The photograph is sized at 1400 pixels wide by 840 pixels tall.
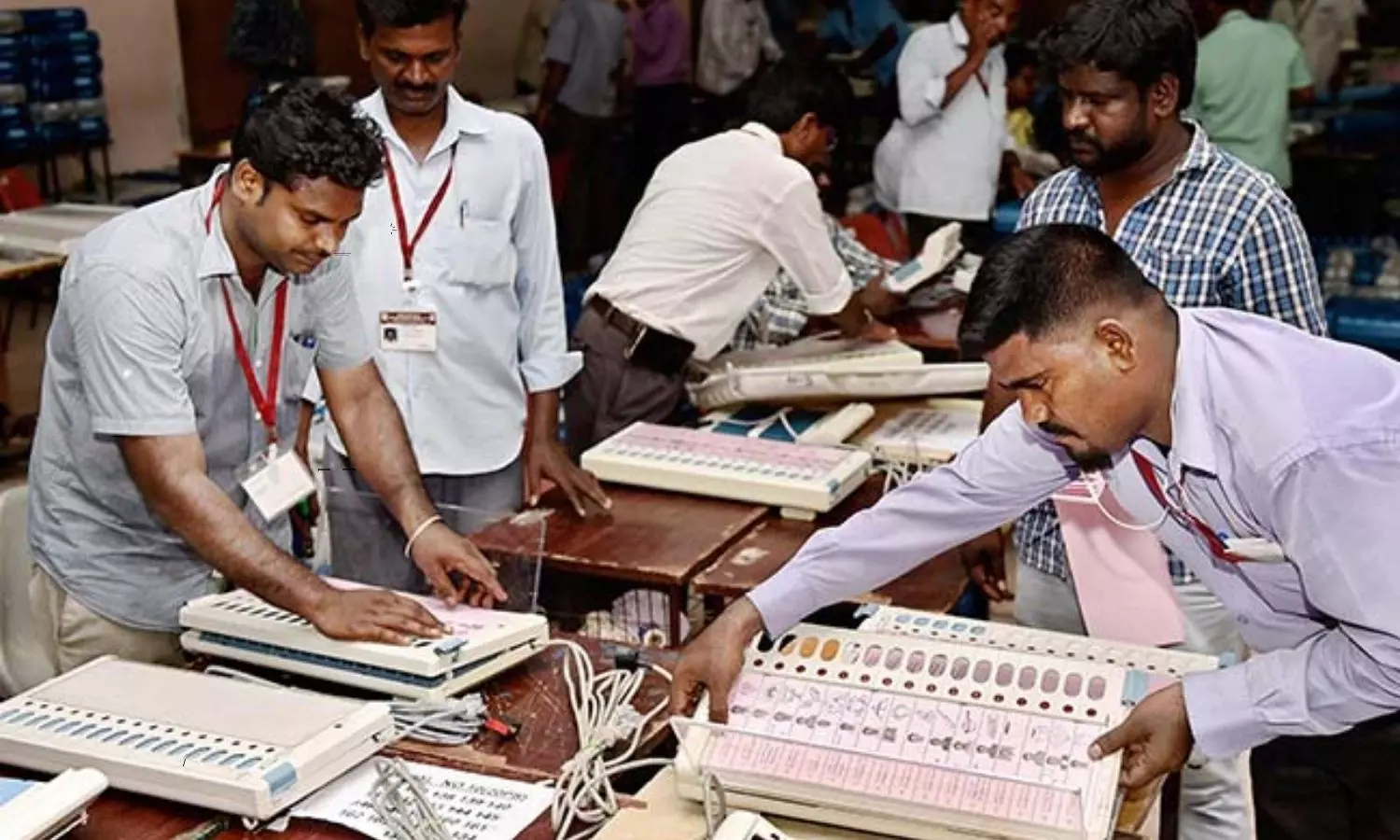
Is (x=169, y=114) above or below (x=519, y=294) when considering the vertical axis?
below

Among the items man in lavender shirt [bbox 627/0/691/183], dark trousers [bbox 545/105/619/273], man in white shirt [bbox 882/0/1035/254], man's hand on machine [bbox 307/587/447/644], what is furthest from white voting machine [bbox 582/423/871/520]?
man in lavender shirt [bbox 627/0/691/183]

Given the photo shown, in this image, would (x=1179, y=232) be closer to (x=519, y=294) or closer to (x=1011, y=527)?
(x=1011, y=527)

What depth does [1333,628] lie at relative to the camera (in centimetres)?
163

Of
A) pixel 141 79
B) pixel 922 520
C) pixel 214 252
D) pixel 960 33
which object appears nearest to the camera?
pixel 922 520

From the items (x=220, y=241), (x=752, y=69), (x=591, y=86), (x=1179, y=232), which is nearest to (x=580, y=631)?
(x=220, y=241)

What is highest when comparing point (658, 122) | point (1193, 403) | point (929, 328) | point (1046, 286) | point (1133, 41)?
point (1133, 41)

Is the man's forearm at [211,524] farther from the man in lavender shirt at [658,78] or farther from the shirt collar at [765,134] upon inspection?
the man in lavender shirt at [658,78]

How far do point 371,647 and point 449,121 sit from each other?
3.52 feet

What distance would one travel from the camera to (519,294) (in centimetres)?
281

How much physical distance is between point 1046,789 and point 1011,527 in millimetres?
1211

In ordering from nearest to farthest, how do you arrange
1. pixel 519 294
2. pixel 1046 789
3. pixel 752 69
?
pixel 1046 789 → pixel 519 294 → pixel 752 69

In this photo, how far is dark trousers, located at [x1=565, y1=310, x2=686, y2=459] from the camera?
3.31 meters

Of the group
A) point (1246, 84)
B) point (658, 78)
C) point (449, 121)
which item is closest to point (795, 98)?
point (449, 121)

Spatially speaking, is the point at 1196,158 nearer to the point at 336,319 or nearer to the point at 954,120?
the point at 336,319
